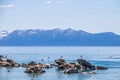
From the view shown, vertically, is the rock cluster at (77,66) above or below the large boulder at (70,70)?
above

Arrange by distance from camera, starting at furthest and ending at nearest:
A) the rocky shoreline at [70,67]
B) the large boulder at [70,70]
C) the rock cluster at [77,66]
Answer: the rock cluster at [77,66] → the rocky shoreline at [70,67] → the large boulder at [70,70]

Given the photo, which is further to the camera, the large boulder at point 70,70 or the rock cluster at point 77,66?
the rock cluster at point 77,66

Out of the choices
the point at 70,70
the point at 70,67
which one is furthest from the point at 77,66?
the point at 70,70

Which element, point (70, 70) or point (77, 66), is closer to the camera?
point (70, 70)

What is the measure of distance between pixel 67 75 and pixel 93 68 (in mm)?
16660

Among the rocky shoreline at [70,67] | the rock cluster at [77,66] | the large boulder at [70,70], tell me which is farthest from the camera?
the rock cluster at [77,66]

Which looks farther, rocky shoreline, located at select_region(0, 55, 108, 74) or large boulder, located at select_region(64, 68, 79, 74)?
rocky shoreline, located at select_region(0, 55, 108, 74)

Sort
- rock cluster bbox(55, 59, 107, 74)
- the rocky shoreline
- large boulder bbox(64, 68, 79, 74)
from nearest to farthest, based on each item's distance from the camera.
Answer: large boulder bbox(64, 68, 79, 74), the rocky shoreline, rock cluster bbox(55, 59, 107, 74)

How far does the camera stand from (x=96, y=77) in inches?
3455

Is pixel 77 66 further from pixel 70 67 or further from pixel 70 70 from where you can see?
pixel 70 70

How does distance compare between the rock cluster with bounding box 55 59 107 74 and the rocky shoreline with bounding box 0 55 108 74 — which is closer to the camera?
the rocky shoreline with bounding box 0 55 108 74

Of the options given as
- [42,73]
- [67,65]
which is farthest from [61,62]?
[42,73]

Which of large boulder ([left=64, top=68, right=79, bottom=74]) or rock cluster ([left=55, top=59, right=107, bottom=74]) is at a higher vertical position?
rock cluster ([left=55, top=59, right=107, bottom=74])

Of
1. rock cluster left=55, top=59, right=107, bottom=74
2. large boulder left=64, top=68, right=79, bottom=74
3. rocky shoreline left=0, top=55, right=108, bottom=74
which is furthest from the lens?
rock cluster left=55, top=59, right=107, bottom=74
